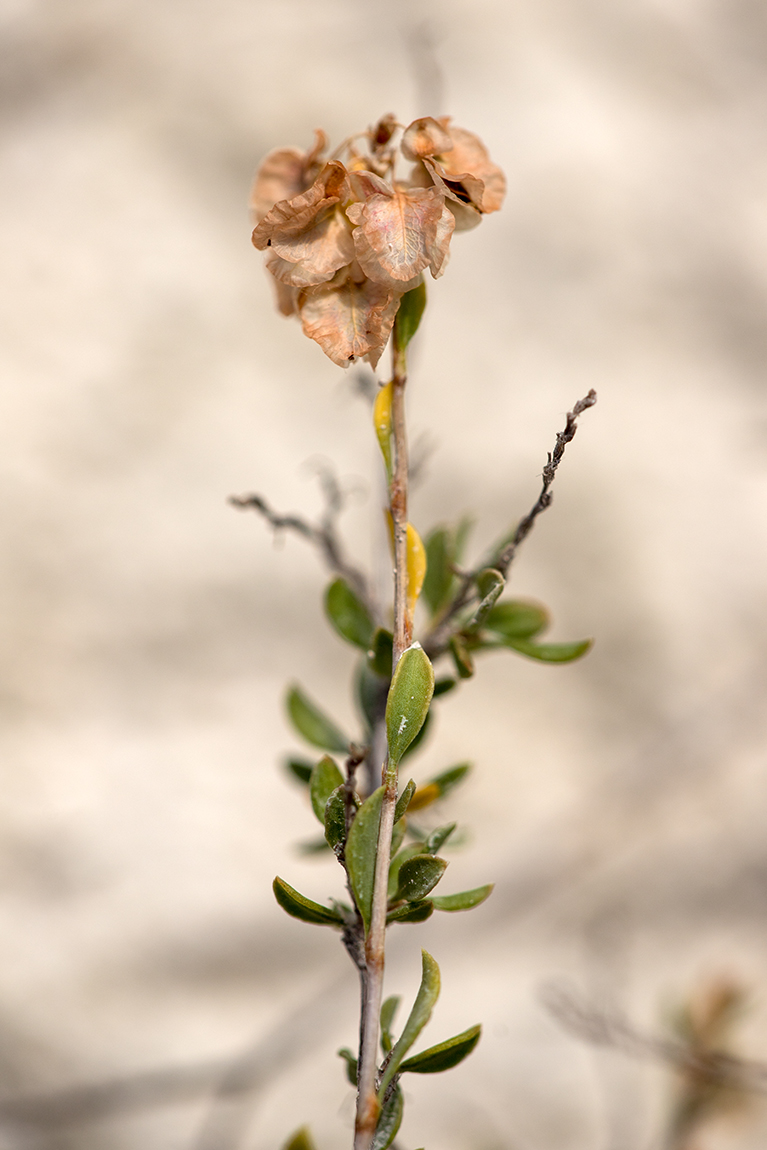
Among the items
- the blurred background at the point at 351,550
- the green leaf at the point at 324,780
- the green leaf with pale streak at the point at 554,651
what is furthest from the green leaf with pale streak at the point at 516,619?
the blurred background at the point at 351,550

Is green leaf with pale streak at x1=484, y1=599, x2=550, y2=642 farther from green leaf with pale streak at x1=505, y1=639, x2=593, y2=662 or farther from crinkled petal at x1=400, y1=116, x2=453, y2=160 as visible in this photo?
crinkled petal at x1=400, y1=116, x2=453, y2=160

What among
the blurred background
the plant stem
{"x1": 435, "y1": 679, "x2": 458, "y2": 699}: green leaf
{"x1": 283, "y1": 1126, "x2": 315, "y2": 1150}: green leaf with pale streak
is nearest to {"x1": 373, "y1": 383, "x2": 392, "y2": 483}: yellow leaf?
the plant stem

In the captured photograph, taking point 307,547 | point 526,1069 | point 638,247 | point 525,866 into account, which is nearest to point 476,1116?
point 526,1069

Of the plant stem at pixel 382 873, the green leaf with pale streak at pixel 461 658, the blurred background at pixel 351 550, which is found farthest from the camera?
the blurred background at pixel 351 550

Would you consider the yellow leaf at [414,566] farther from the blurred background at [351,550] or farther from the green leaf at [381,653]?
the blurred background at [351,550]

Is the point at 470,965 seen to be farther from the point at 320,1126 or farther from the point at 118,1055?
the point at 118,1055

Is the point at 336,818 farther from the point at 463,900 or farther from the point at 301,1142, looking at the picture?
the point at 301,1142
